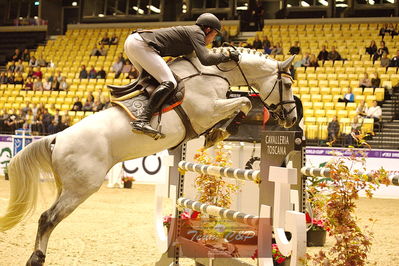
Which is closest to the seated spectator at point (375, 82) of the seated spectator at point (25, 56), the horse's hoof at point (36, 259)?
the horse's hoof at point (36, 259)

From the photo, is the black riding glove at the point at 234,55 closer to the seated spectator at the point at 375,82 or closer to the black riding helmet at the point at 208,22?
the black riding helmet at the point at 208,22

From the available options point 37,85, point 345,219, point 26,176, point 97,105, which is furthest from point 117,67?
point 345,219

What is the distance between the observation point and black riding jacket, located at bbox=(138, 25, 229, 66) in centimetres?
448

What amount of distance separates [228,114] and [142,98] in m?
0.70

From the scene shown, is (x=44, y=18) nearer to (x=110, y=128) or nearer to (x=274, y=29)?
(x=274, y=29)

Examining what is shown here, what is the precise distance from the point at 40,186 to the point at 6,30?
2590 centimetres

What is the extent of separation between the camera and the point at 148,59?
4.50 meters

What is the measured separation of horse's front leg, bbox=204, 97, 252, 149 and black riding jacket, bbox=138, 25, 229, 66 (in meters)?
0.34

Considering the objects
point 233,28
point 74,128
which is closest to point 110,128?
point 74,128

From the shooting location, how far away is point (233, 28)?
72.5ft

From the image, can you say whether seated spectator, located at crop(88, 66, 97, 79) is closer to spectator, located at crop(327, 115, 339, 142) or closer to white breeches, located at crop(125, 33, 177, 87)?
spectator, located at crop(327, 115, 339, 142)

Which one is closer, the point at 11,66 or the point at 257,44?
the point at 257,44

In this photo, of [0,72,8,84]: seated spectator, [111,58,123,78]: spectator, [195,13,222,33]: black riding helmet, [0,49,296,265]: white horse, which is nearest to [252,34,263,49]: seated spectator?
[111,58,123,78]: spectator

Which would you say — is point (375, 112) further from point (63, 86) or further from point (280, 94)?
point (63, 86)
